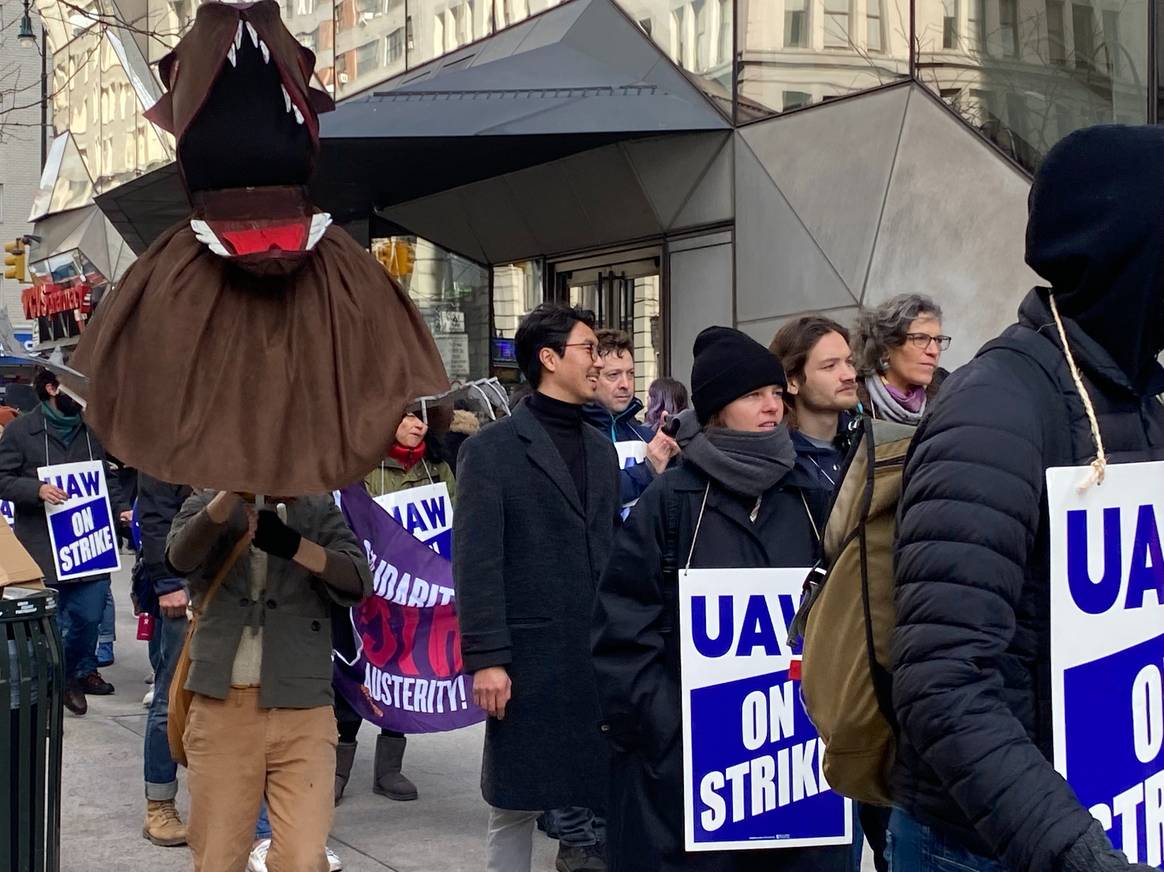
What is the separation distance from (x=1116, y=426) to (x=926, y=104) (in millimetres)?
10570

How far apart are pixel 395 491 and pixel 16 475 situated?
3566mm

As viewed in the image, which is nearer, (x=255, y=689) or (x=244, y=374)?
(x=244, y=374)

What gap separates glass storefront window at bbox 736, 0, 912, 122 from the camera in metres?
12.7

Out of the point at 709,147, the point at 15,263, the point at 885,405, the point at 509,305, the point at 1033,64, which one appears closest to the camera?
the point at 885,405

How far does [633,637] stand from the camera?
12.9ft

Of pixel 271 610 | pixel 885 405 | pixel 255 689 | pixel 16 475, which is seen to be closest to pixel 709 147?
pixel 16 475

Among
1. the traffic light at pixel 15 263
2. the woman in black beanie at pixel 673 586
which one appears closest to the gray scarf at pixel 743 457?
the woman in black beanie at pixel 673 586

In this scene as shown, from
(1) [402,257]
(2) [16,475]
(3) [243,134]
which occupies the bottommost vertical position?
(2) [16,475]

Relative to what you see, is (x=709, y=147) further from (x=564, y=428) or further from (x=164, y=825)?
(x=564, y=428)

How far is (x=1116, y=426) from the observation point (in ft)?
7.70

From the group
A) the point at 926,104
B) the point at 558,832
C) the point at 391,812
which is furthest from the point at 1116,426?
the point at 926,104

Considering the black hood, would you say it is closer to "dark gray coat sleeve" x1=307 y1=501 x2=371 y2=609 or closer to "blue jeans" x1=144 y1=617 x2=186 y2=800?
"dark gray coat sleeve" x1=307 y1=501 x2=371 y2=609

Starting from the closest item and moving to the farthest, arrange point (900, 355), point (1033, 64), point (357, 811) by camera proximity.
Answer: point (900, 355), point (357, 811), point (1033, 64)

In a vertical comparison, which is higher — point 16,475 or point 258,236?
point 258,236
